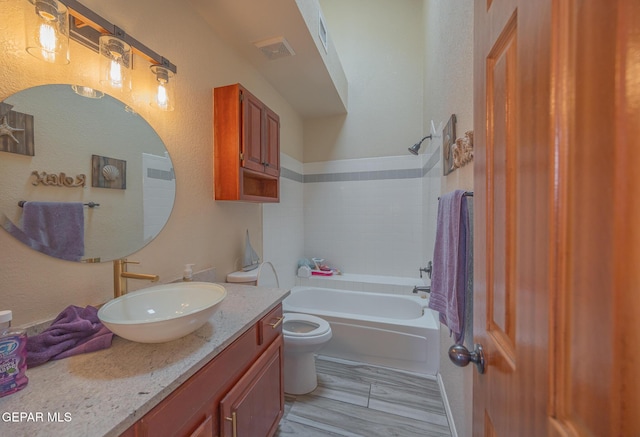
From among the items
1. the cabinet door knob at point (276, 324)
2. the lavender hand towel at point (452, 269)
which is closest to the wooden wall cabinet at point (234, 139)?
the cabinet door knob at point (276, 324)

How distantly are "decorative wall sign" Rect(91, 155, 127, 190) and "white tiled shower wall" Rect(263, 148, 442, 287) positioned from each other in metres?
1.52

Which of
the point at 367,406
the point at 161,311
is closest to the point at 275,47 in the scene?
the point at 161,311

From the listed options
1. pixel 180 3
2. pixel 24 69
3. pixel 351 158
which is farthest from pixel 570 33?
pixel 351 158

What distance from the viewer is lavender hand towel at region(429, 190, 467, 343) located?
1.03m

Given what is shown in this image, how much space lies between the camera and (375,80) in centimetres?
299

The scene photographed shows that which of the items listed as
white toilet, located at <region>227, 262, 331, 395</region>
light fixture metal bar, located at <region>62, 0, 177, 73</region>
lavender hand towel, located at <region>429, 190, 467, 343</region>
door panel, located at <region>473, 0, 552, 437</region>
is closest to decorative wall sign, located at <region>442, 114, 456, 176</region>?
lavender hand towel, located at <region>429, 190, 467, 343</region>

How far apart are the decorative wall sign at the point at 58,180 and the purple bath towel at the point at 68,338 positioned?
1.44ft

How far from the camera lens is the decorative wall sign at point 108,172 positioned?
990 mm

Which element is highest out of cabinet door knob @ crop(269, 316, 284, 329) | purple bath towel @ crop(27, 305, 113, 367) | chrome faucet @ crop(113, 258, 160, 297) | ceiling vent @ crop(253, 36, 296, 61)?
ceiling vent @ crop(253, 36, 296, 61)

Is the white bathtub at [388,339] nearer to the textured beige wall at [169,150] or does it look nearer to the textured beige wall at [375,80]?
the textured beige wall at [169,150]

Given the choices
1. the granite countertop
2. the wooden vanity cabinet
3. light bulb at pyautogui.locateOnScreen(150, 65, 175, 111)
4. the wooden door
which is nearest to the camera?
the wooden door

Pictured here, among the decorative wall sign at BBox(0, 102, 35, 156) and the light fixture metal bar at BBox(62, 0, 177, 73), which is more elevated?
the light fixture metal bar at BBox(62, 0, 177, 73)

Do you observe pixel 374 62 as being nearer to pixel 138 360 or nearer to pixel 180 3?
pixel 180 3

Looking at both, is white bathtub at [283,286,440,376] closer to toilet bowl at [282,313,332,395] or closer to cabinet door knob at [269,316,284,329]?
toilet bowl at [282,313,332,395]
